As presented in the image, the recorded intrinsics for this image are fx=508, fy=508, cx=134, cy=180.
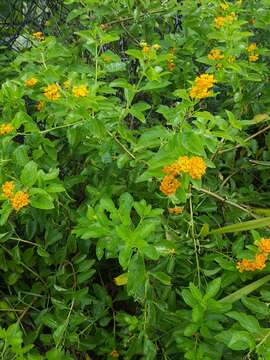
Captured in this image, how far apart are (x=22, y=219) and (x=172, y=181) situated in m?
0.50

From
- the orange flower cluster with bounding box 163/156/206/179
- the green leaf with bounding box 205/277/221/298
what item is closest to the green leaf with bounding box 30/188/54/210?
the orange flower cluster with bounding box 163/156/206/179

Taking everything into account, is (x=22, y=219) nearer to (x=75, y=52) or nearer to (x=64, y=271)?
(x=64, y=271)

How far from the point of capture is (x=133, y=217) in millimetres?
1520

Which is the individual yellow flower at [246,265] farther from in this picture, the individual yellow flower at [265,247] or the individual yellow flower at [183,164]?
the individual yellow flower at [183,164]

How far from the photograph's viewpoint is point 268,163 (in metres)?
1.78

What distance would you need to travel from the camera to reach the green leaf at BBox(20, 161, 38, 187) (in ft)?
4.14

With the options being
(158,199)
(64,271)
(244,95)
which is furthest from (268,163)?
(64,271)

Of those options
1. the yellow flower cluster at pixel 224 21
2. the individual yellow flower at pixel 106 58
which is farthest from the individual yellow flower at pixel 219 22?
the individual yellow flower at pixel 106 58

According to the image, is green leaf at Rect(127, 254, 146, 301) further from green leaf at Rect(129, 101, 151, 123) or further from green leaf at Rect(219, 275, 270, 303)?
green leaf at Rect(129, 101, 151, 123)

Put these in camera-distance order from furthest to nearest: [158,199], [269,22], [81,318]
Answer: [269,22] < [158,199] < [81,318]

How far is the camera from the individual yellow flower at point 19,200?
123 centimetres

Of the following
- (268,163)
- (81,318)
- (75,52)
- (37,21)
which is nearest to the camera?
(81,318)

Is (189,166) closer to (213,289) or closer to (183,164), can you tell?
(183,164)

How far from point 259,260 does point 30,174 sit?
619 mm
